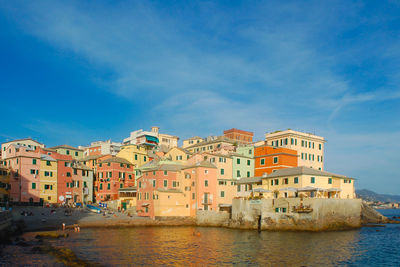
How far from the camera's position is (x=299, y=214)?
68250mm

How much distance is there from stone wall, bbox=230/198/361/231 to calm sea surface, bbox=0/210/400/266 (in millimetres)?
2974

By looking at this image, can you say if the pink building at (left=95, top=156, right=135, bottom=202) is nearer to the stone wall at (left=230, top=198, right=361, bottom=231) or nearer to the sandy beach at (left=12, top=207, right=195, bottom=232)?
the sandy beach at (left=12, top=207, right=195, bottom=232)

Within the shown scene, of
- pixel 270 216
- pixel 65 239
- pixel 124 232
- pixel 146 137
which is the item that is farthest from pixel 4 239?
pixel 146 137

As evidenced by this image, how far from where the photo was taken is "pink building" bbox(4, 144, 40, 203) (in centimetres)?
8662

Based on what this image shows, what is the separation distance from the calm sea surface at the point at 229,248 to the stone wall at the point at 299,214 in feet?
9.76

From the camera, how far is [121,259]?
43250 millimetres

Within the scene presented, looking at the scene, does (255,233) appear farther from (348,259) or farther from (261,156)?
(261,156)

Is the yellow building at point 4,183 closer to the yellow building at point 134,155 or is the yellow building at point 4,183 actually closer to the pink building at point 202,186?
the yellow building at point 134,155

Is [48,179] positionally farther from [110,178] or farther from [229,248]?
[229,248]

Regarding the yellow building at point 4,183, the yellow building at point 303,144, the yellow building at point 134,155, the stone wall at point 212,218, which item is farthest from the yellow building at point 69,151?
the yellow building at point 303,144

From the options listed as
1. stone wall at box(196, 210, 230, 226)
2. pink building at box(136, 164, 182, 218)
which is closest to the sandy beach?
stone wall at box(196, 210, 230, 226)

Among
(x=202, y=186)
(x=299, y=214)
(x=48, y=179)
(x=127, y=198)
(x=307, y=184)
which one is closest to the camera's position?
(x=299, y=214)

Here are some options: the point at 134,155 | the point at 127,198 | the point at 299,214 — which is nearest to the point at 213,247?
the point at 299,214

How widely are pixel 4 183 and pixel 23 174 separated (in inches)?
180
